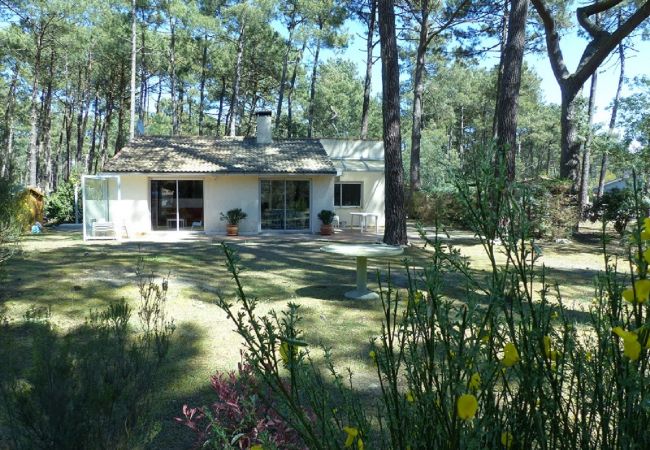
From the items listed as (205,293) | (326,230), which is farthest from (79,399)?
(326,230)

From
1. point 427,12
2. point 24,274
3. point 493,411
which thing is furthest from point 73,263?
point 427,12

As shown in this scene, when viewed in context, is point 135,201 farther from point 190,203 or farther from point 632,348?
point 632,348

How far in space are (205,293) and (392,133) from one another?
24.0ft

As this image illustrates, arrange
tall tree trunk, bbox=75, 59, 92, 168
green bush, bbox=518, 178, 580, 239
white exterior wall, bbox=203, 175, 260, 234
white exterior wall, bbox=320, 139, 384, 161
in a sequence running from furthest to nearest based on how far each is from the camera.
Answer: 1. tall tree trunk, bbox=75, 59, 92, 168
2. white exterior wall, bbox=320, 139, 384, 161
3. white exterior wall, bbox=203, 175, 260, 234
4. green bush, bbox=518, 178, 580, 239

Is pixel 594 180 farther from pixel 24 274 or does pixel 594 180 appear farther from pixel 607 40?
pixel 24 274

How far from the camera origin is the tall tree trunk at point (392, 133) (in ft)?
41.6

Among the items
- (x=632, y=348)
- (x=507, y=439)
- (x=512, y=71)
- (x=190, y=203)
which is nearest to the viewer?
(x=632, y=348)

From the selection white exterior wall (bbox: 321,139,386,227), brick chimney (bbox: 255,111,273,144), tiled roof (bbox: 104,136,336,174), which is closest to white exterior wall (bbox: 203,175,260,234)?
tiled roof (bbox: 104,136,336,174)

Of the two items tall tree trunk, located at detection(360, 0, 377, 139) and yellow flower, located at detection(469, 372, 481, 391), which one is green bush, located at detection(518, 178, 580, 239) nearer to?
tall tree trunk, located at detection(360, 0, 377, 139)

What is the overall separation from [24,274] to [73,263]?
4.73 feet

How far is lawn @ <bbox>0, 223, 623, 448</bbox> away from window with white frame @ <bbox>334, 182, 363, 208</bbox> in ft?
29.6

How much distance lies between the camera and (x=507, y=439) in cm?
131

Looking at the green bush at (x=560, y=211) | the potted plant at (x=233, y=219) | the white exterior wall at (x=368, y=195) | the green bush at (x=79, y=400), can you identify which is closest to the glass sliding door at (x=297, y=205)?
the potted plant at (x=233, y=219)

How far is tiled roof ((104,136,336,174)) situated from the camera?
17.9 meters
